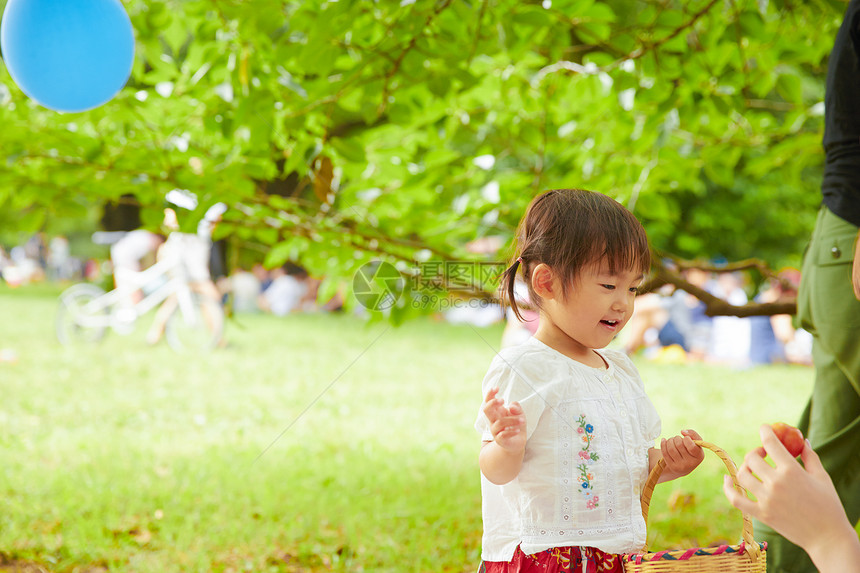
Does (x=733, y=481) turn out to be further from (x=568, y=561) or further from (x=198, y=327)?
(x=198, y=327)

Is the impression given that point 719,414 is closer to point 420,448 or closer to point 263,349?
point 420,448

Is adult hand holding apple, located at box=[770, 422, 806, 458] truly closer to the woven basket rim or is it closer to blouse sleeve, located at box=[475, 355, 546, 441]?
the woven basket rim

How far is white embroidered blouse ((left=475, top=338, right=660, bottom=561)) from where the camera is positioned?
1.30m

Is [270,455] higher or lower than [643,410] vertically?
lower

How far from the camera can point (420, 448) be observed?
4477 mm

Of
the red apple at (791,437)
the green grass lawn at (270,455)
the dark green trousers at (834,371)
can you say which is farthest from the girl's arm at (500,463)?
the green grass lawn at (270,455)

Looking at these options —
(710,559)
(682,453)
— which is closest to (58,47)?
(682,453)

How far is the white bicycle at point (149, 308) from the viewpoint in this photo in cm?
842

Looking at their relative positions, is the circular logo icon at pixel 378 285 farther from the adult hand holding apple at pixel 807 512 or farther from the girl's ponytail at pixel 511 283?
the adult hand holding apple at pixel 807 512

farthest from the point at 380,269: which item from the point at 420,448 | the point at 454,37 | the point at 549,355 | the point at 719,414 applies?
the point at 719,414

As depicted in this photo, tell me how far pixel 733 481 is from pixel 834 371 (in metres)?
0.94

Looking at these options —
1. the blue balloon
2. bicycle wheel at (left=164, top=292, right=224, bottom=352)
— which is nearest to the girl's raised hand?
the blue balloon

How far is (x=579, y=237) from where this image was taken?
1330 mm

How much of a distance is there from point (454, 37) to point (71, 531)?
2.33m
